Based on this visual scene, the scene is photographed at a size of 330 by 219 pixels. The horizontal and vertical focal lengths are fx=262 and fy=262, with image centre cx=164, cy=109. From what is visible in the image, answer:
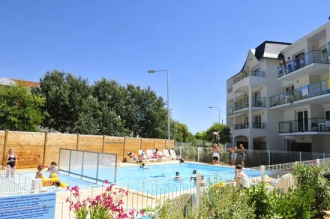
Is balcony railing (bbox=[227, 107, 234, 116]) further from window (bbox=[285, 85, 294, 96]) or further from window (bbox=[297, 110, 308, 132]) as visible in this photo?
window (bbox=[297, 110, 308, 132])

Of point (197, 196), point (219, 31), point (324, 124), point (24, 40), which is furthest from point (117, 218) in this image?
point (324, 124)

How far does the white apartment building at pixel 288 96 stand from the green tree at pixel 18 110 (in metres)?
20.5

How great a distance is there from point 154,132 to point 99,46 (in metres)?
18.6

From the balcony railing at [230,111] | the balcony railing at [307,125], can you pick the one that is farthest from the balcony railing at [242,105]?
the balcony railing at [307,125]

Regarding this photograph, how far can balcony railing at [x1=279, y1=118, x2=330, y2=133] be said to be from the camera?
20266mm

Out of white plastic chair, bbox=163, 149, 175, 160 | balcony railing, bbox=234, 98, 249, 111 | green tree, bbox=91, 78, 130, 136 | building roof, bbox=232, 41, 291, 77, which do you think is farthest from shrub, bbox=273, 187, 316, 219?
green tree, bbox=91, 78, 130, 136

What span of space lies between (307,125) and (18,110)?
78.9ft

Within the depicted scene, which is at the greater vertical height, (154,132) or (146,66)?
(146,66)

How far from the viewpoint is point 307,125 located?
21.7 metres

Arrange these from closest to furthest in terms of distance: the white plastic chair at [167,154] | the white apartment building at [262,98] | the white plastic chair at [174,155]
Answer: the white plastic chair at [167,154], the white plastic chair at [174,155], the white apartment building at [262,98]

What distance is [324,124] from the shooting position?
2025 centimetres

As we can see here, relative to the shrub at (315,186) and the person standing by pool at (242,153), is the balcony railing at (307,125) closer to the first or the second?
the person standing by pool at (242,153)

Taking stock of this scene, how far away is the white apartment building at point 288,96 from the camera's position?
2094 centimetres

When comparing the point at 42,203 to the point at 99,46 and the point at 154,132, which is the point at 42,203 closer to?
the point at 99,46
